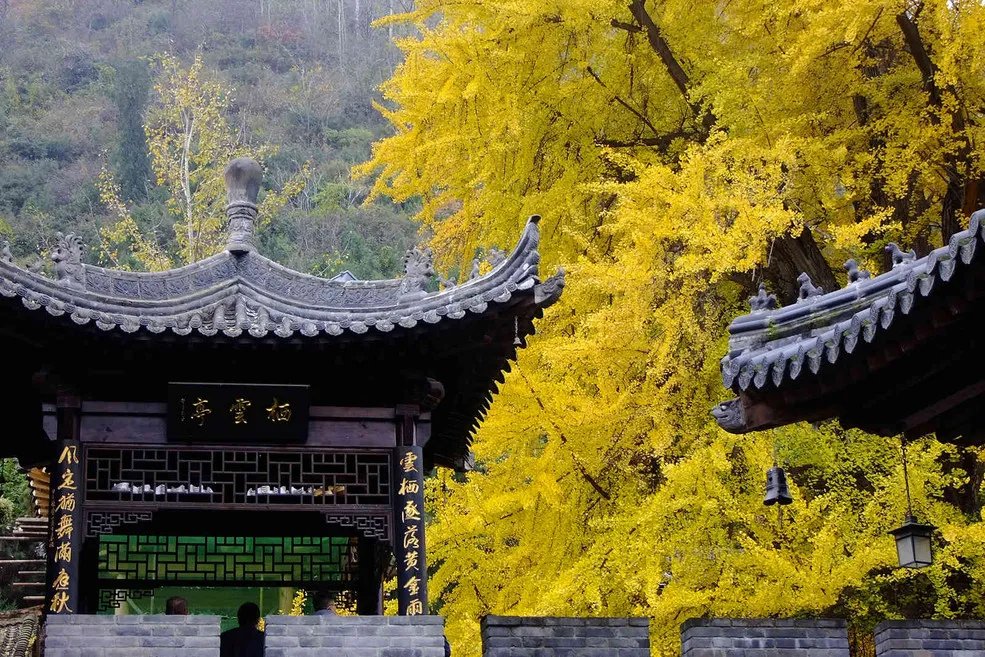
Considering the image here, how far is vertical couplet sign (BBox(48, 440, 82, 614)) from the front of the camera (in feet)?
28.3

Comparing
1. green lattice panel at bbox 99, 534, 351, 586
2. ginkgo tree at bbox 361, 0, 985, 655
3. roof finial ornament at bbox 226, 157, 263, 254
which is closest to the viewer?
roof finial ornament at bbox 226, 157, 263, 254

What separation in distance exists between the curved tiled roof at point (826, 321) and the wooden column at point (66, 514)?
4.43 m

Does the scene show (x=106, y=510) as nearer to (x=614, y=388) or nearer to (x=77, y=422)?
(x=77, y=422)

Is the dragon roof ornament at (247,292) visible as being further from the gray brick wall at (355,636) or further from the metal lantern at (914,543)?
the metal lantern at (914,543)

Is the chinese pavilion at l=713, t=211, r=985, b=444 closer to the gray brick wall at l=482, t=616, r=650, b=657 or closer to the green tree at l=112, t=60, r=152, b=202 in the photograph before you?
the gray brick wall at l=482, t=616, r=650, b=657

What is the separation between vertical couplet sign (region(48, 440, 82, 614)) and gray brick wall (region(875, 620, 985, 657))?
17.5 feet

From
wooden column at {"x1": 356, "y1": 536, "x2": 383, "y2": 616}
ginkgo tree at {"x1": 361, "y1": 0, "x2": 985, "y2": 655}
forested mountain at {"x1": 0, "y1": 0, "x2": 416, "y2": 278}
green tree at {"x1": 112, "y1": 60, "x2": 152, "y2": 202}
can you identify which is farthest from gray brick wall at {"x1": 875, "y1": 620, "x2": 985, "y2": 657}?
green tree at {"x1": 112, "y1": 60, "x2": 152, "y2": 202}

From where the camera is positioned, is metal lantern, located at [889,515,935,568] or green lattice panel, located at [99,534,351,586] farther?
green lattice panel, located at [99,534,351,586]

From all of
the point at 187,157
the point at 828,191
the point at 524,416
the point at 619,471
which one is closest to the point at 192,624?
the point at 524,416

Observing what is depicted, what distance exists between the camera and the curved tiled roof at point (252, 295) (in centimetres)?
888

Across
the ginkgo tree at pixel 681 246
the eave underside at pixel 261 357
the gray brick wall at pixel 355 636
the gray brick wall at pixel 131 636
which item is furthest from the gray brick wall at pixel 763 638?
the gray brick wall at pixel 131 636

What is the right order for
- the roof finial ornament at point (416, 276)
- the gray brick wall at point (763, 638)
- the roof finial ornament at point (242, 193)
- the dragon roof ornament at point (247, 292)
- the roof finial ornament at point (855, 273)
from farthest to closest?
the roof finial ornament at point (242, 193), the roof finial ornament at point (416, 276), the gray brick wall at point (763, 638), the dragon roof ornament at point (247, 292), the roof finial ornament at point (855, 273)

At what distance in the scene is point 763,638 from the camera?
30.0 ft

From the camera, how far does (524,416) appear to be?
1205 cm
